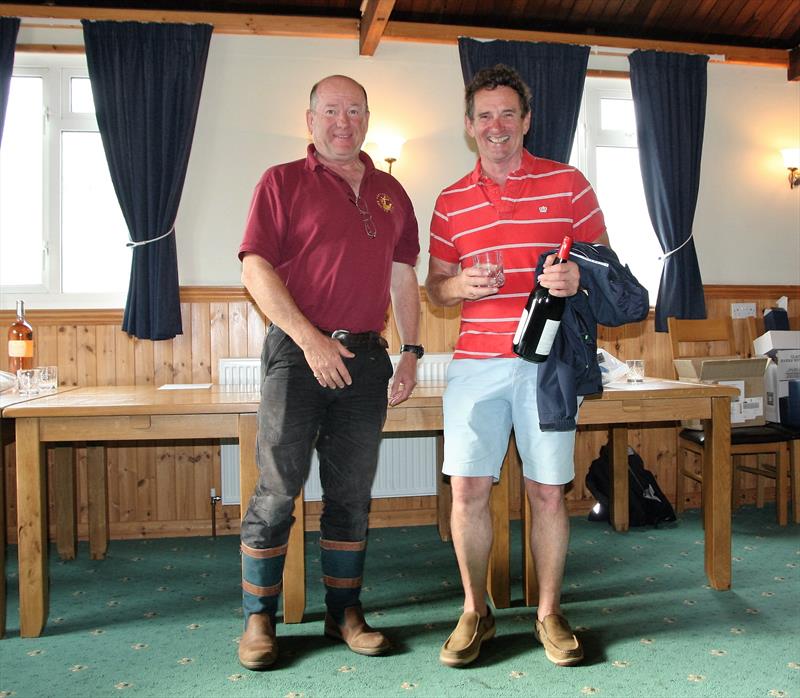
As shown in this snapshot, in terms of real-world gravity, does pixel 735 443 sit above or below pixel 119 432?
below

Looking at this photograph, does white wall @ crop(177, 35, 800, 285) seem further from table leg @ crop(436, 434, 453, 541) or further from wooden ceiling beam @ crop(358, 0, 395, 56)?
table leg @ crop(436, 434, 453, 541)

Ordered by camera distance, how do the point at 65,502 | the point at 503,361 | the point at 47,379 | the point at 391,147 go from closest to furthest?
the point at 503,361, the point at 47,379, the point at 65,502, the point at 391,147

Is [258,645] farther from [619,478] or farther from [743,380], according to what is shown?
[743,380]

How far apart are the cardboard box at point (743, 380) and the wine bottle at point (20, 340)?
335 centimetres

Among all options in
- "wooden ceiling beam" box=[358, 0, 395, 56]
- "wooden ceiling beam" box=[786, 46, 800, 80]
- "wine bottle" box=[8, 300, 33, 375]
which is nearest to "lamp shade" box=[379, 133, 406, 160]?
"wooden ceiling beam" box=[358, 0, 395, 56]

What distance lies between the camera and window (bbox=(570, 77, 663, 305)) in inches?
174

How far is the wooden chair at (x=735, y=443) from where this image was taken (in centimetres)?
372

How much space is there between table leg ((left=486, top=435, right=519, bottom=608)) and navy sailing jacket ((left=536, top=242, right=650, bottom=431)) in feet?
2.15

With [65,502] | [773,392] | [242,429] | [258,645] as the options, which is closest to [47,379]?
[65,502]

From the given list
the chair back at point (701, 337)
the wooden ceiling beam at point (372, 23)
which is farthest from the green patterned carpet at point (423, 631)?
the wooden ceiling beam at point (372, 23)

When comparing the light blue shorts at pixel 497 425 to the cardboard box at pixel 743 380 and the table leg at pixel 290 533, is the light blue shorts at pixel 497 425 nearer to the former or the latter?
the table leg at pixel 290 533

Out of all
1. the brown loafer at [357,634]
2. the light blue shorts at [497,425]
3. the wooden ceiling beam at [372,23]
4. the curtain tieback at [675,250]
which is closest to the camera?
the light blue shorts at [497,425]

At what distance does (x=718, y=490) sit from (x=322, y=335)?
1742mm

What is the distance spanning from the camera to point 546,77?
416cm
